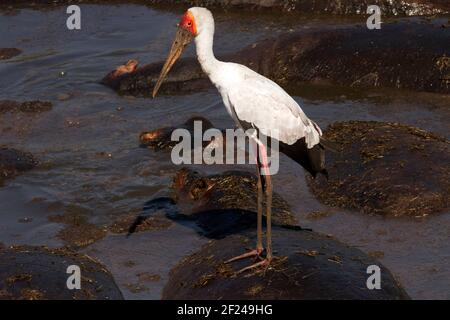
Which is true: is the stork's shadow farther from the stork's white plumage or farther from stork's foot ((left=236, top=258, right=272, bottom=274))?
stork's foot ((left=236, top=258, right=272, bottom=274))

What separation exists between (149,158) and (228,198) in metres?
3.01

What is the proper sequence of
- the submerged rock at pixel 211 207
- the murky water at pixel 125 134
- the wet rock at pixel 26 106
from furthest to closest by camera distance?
1. the wet rock at pixel 26 106
2. the murky water at pixel 125 134
3. the submerged rock at pixel 211 207

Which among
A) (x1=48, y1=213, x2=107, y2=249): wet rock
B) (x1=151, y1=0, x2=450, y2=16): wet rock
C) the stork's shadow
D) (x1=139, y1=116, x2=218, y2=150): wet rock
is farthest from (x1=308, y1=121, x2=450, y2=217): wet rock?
(x1=151, y1=0, x2=450, y2=16): wet rock

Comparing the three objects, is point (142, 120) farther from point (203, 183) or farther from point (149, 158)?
point (203, 183)

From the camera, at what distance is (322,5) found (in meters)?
19.5

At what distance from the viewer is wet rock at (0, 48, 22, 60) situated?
18.1 meters

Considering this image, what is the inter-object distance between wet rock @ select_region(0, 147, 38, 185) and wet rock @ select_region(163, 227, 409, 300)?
4.38m

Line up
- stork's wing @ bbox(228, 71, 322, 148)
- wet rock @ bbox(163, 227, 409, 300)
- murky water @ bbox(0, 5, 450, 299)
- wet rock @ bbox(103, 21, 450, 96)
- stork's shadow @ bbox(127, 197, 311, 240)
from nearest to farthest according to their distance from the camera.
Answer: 1. wet rock @ bbox(163, 227, 409, 300)
2. stork's wing @ bbox(228, 71, 322, 148)
3. stork's shadow @ bbox(127, 197, 311, 240)
4. murky water @ bbox(0, 5, 450, 299)
5. wet rock @ bbox(103, 21, 450, 96)

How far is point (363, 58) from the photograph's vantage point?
15.4m

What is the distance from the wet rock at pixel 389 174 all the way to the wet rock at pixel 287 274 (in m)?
2.01

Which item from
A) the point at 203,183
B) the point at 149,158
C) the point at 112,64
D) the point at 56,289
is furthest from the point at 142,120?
the point at 56,289

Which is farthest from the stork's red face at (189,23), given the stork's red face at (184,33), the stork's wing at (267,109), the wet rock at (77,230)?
the wet rock at (77,230)

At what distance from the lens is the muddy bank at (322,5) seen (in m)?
18.8

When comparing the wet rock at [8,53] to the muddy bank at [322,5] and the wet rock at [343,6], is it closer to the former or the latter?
the muddy bank at [322,5]
